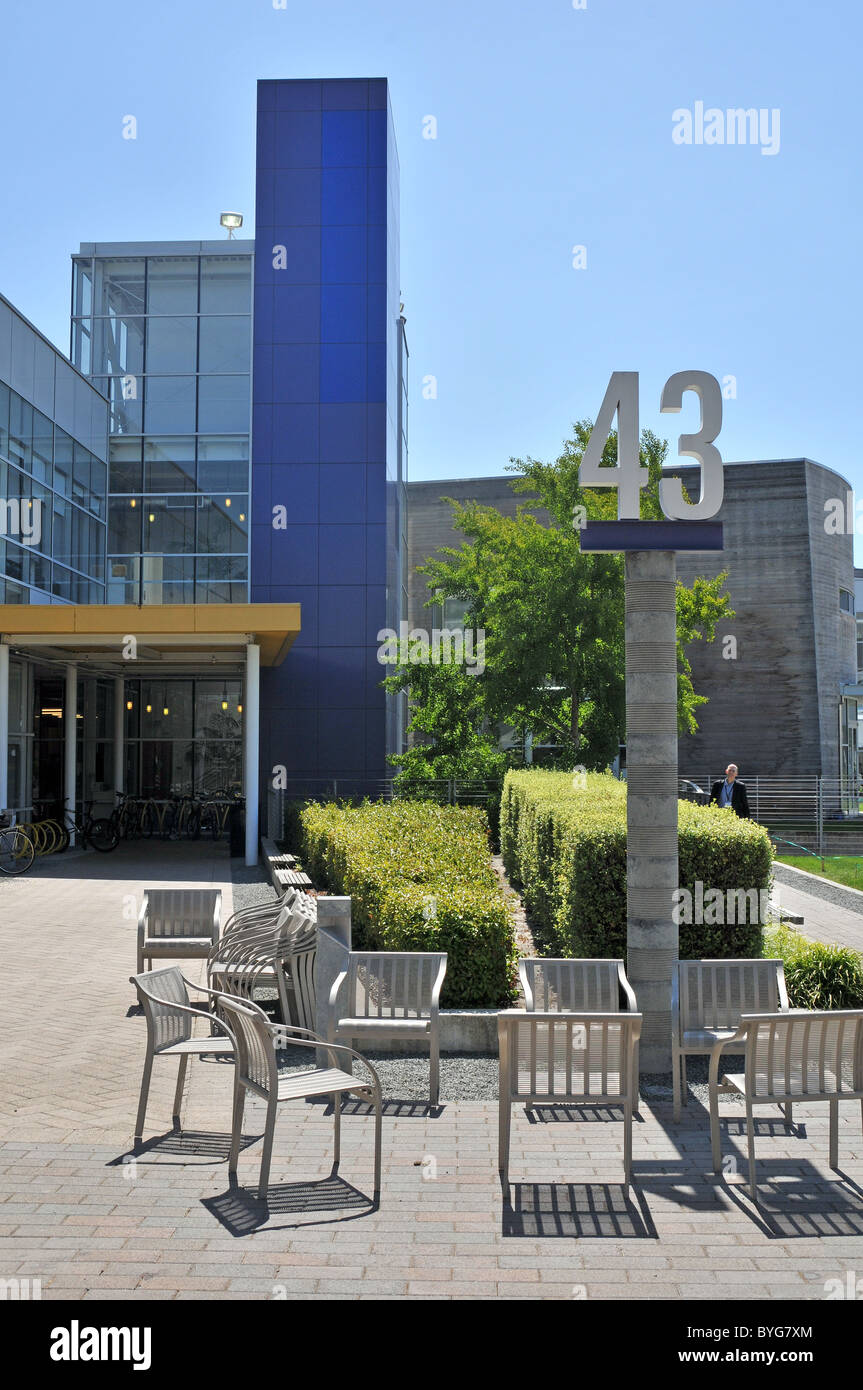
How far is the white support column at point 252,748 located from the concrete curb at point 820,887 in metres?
9.05

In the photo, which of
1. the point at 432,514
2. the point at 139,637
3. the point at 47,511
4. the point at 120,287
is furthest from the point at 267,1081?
the point at 432,514

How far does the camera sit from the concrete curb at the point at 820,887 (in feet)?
51.9

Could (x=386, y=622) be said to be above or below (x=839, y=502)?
below

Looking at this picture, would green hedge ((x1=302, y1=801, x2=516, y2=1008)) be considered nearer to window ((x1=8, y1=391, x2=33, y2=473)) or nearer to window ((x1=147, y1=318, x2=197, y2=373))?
window ((x1=8, y1=391, x2=33, y2=473))

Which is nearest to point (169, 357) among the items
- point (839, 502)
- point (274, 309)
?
point (274, 309)

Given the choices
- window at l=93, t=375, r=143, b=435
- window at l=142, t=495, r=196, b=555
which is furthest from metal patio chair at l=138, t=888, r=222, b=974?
window at l=93, t=375, r=143, b=435

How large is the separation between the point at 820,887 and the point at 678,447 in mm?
11745

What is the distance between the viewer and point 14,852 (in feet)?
64.4

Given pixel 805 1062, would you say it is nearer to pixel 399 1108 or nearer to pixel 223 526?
pixel 399 1108

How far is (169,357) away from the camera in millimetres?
29719

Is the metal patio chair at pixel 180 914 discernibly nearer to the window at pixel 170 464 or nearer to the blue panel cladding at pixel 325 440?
the blue panel cladding at pixel 325 440

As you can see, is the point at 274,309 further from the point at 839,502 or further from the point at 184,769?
the point at 839,502

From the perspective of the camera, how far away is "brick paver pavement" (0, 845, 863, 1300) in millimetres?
4332

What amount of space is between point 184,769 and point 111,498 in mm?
7257
